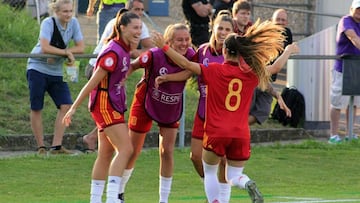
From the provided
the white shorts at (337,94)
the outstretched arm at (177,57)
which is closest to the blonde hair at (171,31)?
the outstretched arm at (177,57)

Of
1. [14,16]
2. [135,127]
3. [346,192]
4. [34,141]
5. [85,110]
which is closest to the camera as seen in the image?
[135,127]

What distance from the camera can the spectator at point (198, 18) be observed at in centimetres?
1719

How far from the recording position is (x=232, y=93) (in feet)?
33.3

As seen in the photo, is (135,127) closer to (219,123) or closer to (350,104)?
(219,123)

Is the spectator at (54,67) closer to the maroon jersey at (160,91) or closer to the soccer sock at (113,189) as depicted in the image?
the maroon jersey at (160,91)

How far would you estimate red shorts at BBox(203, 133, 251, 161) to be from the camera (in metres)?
10.1

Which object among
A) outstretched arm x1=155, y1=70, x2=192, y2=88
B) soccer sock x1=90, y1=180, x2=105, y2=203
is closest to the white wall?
outstretched arm x1=155, y1=70, x2=192, y2=88

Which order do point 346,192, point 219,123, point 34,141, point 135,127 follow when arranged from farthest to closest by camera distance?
point 34,141 → point 346,192 → point 135,127 → point 219,123

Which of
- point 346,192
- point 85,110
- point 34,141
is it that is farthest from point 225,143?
point 85,110

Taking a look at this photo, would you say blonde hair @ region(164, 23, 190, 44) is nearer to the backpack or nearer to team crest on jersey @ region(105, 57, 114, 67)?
team crest on jersey @ region(105, 57, 114, 67)

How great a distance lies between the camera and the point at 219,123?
10133 millimetres

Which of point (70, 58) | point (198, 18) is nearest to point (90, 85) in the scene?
point (70, 58)

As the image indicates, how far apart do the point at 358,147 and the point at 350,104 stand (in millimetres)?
704

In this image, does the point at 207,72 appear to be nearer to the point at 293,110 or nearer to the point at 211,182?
the point at 211,182
